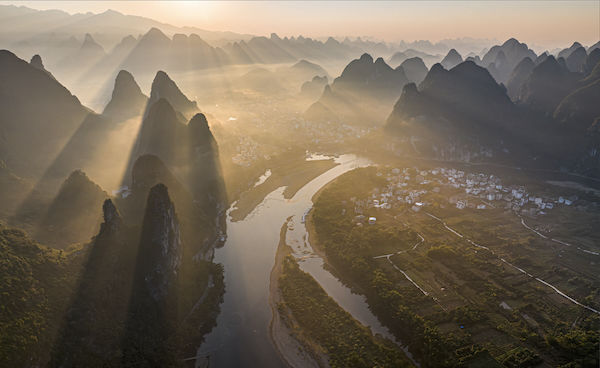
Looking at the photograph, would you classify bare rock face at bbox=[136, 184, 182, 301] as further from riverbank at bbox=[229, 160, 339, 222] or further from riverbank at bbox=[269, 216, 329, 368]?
riverbank at bbox=[229, 160, 339, 222]

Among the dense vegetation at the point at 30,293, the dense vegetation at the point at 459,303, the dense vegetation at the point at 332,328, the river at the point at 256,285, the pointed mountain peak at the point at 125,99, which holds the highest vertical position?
the pointed mountain peak at the point at 125,99

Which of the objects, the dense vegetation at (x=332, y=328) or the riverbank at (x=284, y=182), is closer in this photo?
the dense vegetation at (x=332, y=328)

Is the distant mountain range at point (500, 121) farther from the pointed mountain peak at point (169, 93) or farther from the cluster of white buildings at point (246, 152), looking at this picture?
the pointed mountain peak at point (169, 93)

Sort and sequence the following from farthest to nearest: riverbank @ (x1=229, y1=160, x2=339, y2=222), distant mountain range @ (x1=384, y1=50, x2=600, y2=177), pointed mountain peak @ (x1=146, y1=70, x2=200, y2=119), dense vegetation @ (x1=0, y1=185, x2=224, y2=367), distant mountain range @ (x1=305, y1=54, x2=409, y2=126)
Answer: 1. distant mountain range @ (x1=305, y1=54, x2=409, y2=126)
2. pointed mountain peak @ (x1=146, y1=70, x2=200, y2=119)
3. distant mountain range @ (x1=384, y1=50, x2=600, y2=177)
4. riverbank @ (x1=229, y1=160, x2=339, y2=222)
5. dense vegetation @ (x1=0, y1=185, x2=224, y2=367)

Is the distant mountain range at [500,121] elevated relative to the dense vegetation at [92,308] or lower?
elevated

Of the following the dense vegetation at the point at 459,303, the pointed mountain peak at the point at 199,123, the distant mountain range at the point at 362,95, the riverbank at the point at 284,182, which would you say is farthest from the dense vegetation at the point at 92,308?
the distant mountain range at the point at 362,95

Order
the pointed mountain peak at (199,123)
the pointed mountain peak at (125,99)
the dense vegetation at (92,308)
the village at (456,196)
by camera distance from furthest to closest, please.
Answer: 1. the pointed mountain peak at (125,99)
2. the pointed mountain peak at (199,123)
3. the village at (456,196)
4. the dense vegetation at (92,308)

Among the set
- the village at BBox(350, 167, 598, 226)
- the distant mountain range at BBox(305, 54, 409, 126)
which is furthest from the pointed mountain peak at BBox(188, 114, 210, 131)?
the distant mountain range at BBox(305, 54, 409, 126)
